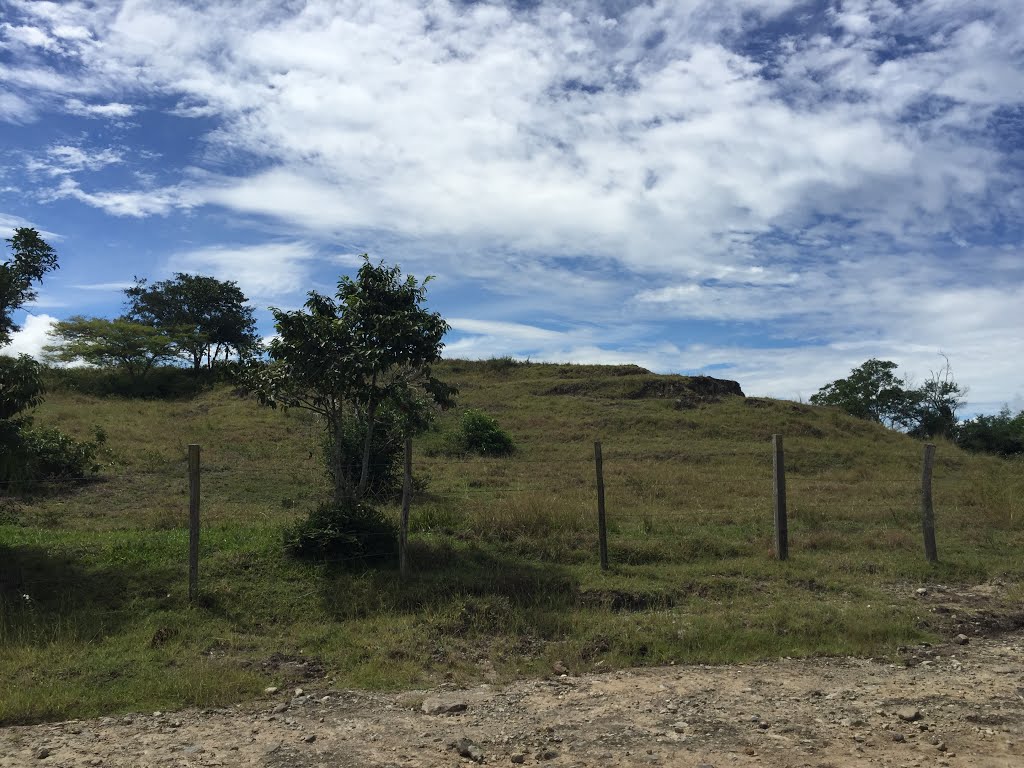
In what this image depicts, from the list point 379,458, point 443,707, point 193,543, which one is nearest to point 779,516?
point 443,707

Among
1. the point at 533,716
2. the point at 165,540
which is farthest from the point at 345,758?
the point at 165,540

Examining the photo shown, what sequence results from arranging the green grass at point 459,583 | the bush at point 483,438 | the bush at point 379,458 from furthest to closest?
the bush at point 483,438
the bush at point 379,458
the green grass at point 459,583

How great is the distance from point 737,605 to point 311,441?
64.1ft

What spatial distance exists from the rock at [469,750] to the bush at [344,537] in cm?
492

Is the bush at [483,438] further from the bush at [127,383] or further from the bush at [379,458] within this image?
the bush at [127,383]

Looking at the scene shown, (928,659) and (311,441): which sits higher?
(311,441)

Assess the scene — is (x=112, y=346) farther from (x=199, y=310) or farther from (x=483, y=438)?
(x=483, y=438)

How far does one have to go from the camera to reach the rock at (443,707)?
19.5 feet

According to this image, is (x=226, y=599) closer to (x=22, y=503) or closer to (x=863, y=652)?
(x=863, y=652)

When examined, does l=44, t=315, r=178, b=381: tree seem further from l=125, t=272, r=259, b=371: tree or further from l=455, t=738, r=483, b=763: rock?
l=455, t=738, r=483, b=763: rock

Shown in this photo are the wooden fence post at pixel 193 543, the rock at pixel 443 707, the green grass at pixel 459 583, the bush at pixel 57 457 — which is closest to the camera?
the rock at pixel 443 707

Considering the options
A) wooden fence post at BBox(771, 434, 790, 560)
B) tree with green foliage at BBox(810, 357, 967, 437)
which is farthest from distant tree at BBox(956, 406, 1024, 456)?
wooden fence post at BBox(771, 434, 790, 560)

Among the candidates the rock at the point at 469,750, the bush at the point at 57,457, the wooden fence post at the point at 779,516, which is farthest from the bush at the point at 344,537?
the bush at the point at 57,457

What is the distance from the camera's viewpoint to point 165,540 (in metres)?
10.7
